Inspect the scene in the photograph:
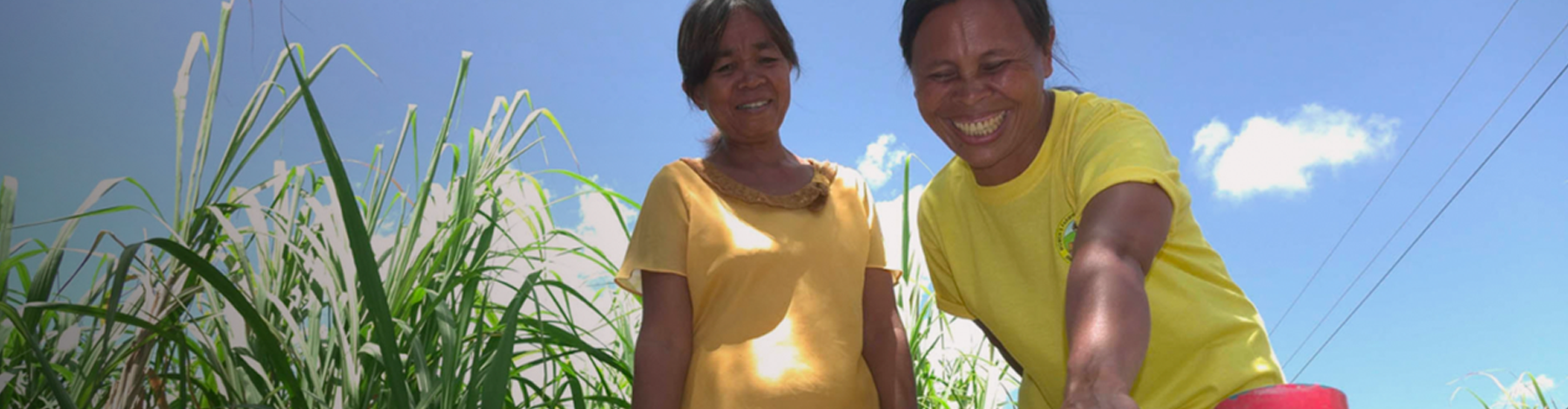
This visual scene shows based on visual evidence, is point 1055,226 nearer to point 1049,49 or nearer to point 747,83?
point 1049,49

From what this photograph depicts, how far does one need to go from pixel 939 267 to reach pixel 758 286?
0.24 metres

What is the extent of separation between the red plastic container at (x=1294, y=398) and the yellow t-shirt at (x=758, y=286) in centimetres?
75

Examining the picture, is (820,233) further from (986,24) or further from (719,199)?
(986,24)

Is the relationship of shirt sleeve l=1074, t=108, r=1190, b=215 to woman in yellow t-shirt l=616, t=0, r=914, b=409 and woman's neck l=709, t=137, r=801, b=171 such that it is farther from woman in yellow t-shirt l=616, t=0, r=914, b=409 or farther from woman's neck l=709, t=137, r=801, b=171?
woman's neck l=709, t=137, r=801, b=171

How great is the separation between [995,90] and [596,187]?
3.35 ft

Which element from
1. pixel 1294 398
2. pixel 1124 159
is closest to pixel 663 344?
pixel 1124 159

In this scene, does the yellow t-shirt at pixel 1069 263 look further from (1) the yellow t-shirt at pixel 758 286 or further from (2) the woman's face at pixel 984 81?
(1) the yellow t-shirt at pixel 758 286

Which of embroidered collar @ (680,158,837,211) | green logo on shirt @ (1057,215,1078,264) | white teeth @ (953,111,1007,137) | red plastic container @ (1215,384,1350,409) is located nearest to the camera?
red plastic container @ (1215,384,1350,409)

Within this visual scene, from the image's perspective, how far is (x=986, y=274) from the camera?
1.20 metres

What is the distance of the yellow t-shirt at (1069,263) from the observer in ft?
3.18

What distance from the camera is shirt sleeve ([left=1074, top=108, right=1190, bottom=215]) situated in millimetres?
906

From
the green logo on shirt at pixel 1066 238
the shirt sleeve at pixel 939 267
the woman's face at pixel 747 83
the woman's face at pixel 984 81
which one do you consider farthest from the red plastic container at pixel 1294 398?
the woman's face at pixel 747 83

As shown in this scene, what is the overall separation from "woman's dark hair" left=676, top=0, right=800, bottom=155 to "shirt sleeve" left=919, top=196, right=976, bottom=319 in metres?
0.37

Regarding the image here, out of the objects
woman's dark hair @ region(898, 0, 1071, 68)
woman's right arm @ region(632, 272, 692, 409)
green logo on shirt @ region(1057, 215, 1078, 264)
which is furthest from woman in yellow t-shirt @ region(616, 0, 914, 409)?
green logo on shirt @ region(1057, 215, 1078, 264)
